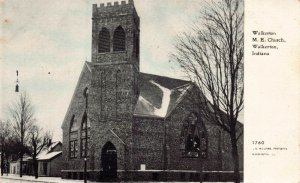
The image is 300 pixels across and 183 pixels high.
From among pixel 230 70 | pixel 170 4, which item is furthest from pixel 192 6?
pixel 230 70

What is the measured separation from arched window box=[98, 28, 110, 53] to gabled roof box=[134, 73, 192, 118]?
155 inches

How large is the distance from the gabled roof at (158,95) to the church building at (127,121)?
0.29 feet

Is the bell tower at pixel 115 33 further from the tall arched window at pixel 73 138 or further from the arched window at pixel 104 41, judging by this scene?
the tall arched window at pixel 73 138

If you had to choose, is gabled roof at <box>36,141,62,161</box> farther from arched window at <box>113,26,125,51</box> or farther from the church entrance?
arched window at <box>113,26,125,51</box>

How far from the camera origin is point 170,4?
1558cm

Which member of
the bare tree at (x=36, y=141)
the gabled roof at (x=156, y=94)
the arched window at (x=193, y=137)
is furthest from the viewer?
the bare tree at (x=36, y=141)

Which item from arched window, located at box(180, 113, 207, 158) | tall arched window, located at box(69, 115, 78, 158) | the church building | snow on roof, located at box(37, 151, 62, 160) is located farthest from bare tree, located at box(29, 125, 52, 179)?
arched window, located at box(180, 113, 207, 158)

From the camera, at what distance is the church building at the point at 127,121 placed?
27188mm

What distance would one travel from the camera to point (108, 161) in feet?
90.5

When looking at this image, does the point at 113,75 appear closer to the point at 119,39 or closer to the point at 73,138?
the point at 119,39

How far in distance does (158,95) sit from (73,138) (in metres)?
6.57

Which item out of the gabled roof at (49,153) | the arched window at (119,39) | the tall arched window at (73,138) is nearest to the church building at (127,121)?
the arched window at (119,39)

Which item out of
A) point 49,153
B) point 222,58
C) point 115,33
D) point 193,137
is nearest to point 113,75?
point 115,33
